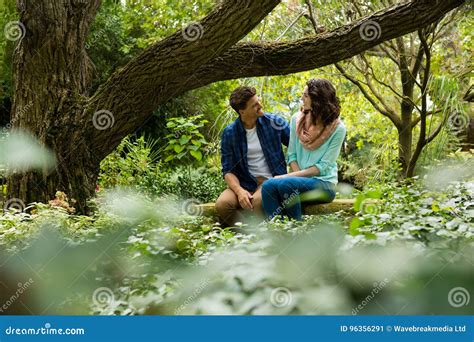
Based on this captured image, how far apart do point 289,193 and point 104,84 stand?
6.02 ft

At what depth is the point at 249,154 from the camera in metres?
5.25

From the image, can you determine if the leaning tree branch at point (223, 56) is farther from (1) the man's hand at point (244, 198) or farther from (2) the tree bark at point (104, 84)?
(1) the man's hand at point (244, 198)

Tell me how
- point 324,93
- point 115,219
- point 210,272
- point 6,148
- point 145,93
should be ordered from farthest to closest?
point 6,148
point 145,93
point 324,93
point 115,219
point 210,272

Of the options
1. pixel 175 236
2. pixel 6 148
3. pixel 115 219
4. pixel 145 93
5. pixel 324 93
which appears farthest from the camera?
pixel 6 148

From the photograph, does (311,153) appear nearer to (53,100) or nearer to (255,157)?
(255,157)

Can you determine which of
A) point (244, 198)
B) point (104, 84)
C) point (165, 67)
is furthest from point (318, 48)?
point (104, 84)

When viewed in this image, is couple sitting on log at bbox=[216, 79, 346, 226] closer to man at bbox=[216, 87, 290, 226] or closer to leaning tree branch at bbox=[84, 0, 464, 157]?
man at bbox=[216, 87, 290, 226]

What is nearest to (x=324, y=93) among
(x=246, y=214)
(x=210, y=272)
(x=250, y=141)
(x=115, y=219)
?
(x=250, y=141)

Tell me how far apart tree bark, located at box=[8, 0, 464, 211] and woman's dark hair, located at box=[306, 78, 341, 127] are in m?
0.53

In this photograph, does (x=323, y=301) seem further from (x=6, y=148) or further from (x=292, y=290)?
(x=6, y=148)

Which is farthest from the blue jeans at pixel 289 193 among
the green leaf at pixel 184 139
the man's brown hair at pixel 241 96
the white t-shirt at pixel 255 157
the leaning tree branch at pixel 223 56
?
the green leaf at pixel 184 139

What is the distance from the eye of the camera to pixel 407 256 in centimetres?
221

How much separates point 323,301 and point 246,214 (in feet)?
9.89

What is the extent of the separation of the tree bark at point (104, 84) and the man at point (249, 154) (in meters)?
Answer: 0.51
